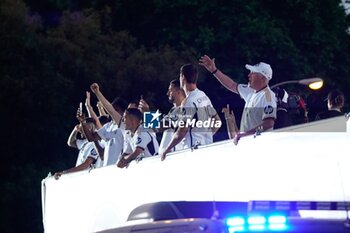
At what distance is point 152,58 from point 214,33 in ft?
6.90

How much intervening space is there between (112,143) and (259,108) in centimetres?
295

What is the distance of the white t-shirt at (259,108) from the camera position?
1112cm

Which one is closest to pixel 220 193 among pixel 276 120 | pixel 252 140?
pixel 252 140

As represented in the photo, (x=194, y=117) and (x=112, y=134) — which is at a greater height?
(x=112, y=134)

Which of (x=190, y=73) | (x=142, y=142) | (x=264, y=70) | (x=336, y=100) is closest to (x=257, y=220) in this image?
(x=264, y=70)

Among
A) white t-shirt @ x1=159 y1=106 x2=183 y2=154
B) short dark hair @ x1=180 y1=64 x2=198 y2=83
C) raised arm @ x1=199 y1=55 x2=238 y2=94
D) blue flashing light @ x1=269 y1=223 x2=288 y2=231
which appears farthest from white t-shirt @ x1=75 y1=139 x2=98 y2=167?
blue flashing light @ x1=269 y1=223 x2=288 y2=231

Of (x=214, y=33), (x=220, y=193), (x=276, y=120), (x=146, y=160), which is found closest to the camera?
(x=220, y=193)

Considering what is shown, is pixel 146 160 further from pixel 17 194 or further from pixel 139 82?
pixel 139 82

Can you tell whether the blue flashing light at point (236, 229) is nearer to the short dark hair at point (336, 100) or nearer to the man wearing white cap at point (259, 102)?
the man wearing white cap at point (259, 102)

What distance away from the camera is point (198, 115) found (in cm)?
1177

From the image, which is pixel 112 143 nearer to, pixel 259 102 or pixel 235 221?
pixel 259 102

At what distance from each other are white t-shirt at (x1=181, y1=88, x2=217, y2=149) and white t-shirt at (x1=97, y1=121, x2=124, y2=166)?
1.81 m

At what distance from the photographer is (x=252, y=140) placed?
9.09 m

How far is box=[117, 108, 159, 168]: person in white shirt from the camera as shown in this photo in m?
12.5
